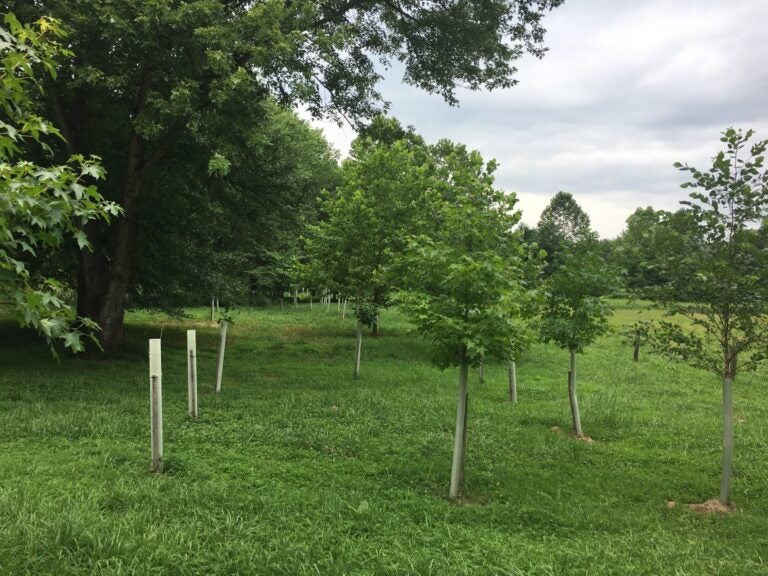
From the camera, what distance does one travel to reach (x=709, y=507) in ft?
19.2

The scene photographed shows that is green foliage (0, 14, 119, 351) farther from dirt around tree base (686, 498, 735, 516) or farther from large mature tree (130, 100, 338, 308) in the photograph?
large mature tree (130, 100, 338, 308)

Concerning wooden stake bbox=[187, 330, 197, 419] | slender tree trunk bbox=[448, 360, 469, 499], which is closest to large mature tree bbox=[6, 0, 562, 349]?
wooden stake bbox=[187, 330, 197, 419]

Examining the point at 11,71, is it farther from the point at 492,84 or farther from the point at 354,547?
the point at 492,84

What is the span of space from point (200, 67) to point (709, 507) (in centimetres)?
982

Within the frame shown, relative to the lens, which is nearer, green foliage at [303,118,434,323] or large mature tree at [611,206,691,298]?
large mature tree at [611,206,691,298]

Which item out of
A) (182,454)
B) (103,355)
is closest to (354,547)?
(182,454)

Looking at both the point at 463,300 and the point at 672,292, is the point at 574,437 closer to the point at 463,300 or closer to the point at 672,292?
the point at 672,292

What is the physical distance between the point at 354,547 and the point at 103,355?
10036 millimetres

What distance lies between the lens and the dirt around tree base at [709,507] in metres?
5.74

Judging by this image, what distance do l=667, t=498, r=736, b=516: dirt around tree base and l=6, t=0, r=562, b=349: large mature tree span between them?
7913 mm

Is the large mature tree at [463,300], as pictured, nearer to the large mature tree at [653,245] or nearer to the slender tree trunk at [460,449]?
the slender tree trunk at [460,449]

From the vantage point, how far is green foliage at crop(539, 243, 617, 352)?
839 centimetres

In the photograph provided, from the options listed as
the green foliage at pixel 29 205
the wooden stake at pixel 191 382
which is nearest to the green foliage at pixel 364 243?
the wooden stake at pixel 191 382

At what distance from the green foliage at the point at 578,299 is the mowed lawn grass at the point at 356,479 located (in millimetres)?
1100
